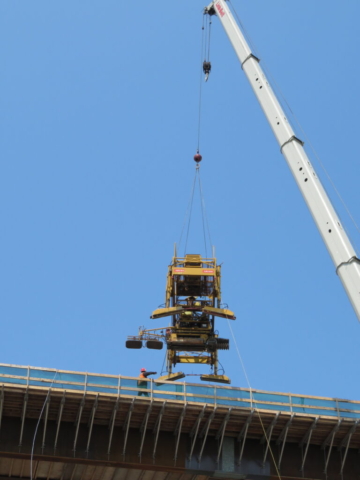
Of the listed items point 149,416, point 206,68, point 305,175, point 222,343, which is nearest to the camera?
point 149,416

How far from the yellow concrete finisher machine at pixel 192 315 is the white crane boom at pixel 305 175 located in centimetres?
1459

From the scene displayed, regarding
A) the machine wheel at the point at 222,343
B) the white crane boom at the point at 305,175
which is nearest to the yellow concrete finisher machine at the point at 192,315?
the machine wheel at the point at 222,343

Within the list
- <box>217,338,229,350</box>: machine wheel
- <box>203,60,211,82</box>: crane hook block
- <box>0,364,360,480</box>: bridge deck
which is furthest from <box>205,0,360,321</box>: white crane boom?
<box>217,338,229,350</box>: machine wheel

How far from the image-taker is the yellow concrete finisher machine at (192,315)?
175 ft

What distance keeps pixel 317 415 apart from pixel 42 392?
1297 cm

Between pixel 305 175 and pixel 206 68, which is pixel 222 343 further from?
pixel 206 68

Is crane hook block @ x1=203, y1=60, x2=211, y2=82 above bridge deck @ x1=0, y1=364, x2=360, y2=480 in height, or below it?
above

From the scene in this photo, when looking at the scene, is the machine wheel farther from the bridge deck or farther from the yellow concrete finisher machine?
the bridge deck

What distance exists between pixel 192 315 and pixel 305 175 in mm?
17840

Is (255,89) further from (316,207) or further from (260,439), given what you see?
(260,439)

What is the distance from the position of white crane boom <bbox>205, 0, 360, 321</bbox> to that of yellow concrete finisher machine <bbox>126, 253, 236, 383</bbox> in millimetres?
14586

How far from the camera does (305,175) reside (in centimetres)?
3884

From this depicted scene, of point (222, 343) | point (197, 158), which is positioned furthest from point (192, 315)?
point (197, 158)

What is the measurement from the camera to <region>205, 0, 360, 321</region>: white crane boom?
33.2m
